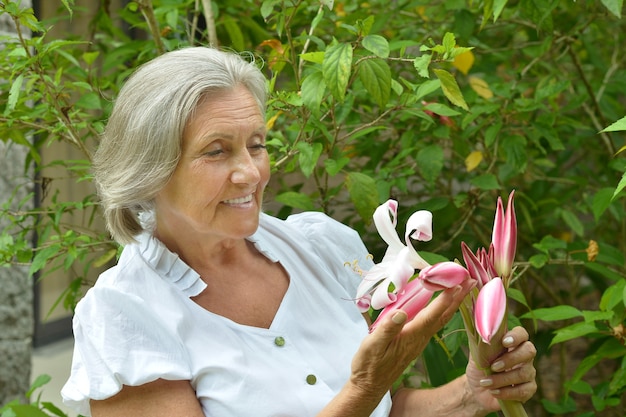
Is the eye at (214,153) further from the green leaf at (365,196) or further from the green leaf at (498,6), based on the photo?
the green leaf at (498,6)

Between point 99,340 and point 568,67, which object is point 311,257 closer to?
point 99,340

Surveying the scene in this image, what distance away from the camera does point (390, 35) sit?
291 centimetres

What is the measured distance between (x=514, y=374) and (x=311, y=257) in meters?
0.66

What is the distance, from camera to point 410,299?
1.33 m

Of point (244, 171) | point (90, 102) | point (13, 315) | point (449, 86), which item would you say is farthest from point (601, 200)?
point (13, 315)

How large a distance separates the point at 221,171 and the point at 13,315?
1.51 meters

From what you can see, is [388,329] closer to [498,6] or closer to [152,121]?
[152,121]

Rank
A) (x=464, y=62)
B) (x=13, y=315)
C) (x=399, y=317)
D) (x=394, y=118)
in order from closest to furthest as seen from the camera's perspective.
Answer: (x=399, y=317) < (x=394, y=118) < (x=464, y=62) < (x=13, y=315)

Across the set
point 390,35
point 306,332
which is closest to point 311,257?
point 306,332

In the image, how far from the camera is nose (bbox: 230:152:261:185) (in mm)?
1687

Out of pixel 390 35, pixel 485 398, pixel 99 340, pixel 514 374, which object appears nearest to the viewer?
pixel 514 374

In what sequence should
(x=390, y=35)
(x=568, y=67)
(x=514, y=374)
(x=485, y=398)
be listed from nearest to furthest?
(x=514, y=374), (x=485, y=398), (x=390, y=35), (x=568, y=67)

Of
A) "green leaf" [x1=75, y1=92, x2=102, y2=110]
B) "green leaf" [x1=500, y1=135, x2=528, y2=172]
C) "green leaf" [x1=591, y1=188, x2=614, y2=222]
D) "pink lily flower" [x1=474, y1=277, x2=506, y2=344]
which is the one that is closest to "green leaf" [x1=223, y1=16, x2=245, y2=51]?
"green leaf" [x1=75, y1=92, x2=102, y2=110]

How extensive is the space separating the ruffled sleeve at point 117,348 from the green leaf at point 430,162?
2.86 ft
